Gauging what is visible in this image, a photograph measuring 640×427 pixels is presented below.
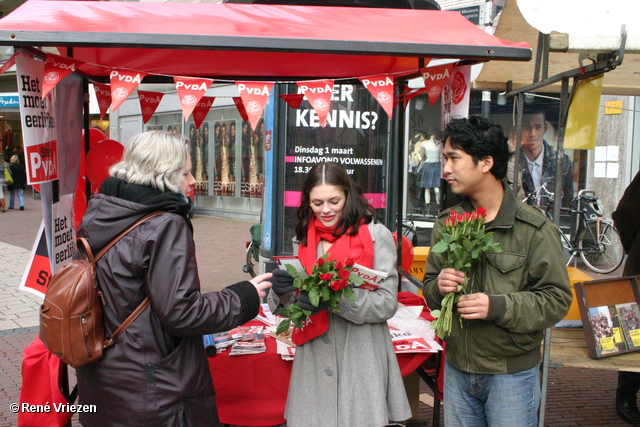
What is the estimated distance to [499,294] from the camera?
228cm

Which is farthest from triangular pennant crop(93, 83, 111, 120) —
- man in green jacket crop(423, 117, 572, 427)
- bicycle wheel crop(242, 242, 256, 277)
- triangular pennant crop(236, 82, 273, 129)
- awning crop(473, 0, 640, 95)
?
bicycle wheel crop(242, 242, 256, 277)

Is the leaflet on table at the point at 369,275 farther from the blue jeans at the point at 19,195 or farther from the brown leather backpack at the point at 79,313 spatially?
the blue jeans at the point at 19,195

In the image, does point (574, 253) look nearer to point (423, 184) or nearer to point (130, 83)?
point (423, 184)

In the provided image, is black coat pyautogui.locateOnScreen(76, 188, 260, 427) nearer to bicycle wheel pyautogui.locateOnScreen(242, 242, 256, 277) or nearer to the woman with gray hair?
the woman with gray hair

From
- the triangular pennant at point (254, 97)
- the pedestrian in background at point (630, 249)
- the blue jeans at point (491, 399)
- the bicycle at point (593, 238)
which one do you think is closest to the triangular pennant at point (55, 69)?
the triangular pennant at point (254, 97)

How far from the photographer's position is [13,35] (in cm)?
252

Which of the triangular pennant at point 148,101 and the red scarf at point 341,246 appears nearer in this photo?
the red scarf at point 341,246

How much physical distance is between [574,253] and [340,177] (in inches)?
301

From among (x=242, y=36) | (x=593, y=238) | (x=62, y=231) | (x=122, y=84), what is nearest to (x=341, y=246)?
(x=242, y=36)

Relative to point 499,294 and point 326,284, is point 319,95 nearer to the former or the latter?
point 326,284

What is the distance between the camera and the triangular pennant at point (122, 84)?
2896 mm

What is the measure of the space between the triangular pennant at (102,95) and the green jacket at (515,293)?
10.3 feet

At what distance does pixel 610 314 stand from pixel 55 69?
3.50 m

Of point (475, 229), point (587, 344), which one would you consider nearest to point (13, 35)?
point (475, 229)
